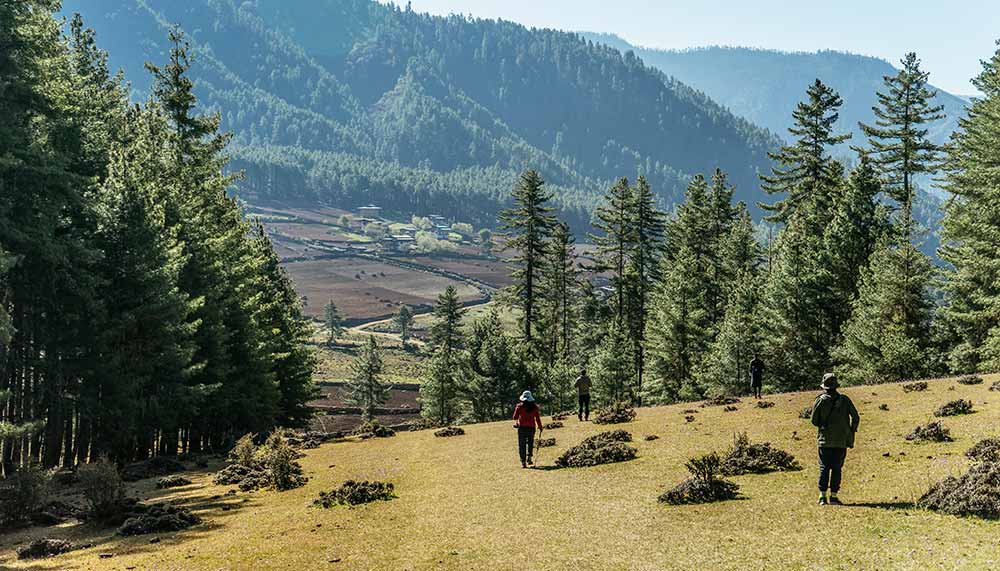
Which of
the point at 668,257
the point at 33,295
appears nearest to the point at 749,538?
the point at 33,295

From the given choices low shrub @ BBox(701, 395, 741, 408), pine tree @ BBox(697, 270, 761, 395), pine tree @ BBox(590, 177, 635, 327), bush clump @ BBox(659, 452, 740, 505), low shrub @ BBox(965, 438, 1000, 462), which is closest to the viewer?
low shrub @ BBox(965, 438, 1000, 462)

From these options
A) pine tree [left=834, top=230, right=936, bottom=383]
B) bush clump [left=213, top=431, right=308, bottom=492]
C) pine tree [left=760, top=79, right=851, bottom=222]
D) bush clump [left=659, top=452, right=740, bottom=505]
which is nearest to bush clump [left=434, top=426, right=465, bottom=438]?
bush clump [left=213, top=431, right=308, bottom=492]

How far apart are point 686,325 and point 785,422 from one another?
33.2 m

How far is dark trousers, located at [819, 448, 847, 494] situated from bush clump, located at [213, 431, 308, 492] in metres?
14.9

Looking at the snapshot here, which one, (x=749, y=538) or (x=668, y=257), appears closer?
(x=749, y=538)

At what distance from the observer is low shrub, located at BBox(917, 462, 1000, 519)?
1273cm

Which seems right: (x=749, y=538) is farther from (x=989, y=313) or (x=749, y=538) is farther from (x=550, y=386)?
(x=550, y=386)

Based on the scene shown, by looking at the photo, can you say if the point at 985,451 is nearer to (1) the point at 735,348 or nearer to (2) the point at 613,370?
(1) the point at 735,348

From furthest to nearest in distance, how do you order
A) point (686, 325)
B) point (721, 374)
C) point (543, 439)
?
1. point (686, 325)
2. point (721, 374)
3. point (543, 439)

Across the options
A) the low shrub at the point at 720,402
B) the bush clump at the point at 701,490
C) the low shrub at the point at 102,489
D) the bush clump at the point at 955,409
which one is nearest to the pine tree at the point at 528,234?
the low shrub at the point at 720,402

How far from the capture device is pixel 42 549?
49.6ft

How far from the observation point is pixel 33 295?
101 feet

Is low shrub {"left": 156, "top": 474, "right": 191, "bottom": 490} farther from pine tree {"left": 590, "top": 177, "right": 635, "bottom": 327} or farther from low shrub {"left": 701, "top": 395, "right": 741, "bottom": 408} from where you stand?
pine tree {"left": 590, "top": 177, "right": 635, "bottom": 327}

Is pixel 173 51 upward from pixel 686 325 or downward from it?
upward
